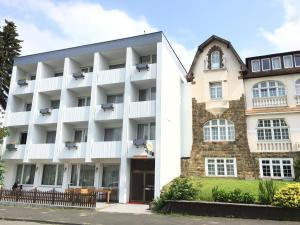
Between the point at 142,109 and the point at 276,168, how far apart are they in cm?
1221

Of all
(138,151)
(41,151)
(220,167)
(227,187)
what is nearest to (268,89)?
(220,167)

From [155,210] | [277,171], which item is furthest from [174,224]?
[277,171]

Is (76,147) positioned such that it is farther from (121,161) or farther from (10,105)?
(10,105)

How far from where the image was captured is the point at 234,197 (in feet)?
49.9

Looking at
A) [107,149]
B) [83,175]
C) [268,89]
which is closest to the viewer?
[107,149]

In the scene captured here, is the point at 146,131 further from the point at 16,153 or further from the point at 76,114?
the point at 16,153

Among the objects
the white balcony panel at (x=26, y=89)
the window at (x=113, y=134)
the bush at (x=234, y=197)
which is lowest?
the bush at (x=234, y=197)

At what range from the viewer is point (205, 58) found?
86.5ft

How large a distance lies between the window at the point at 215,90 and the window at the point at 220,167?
5870 millimetres

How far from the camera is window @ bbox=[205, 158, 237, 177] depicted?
2331 centimetres

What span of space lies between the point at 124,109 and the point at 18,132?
13.5 meters

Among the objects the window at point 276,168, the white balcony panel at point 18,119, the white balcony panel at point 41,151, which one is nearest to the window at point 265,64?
the window at point 276,168

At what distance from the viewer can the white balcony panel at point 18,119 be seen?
27062 mm

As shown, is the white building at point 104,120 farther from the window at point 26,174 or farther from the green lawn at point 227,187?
the green lawn at point 227,187
